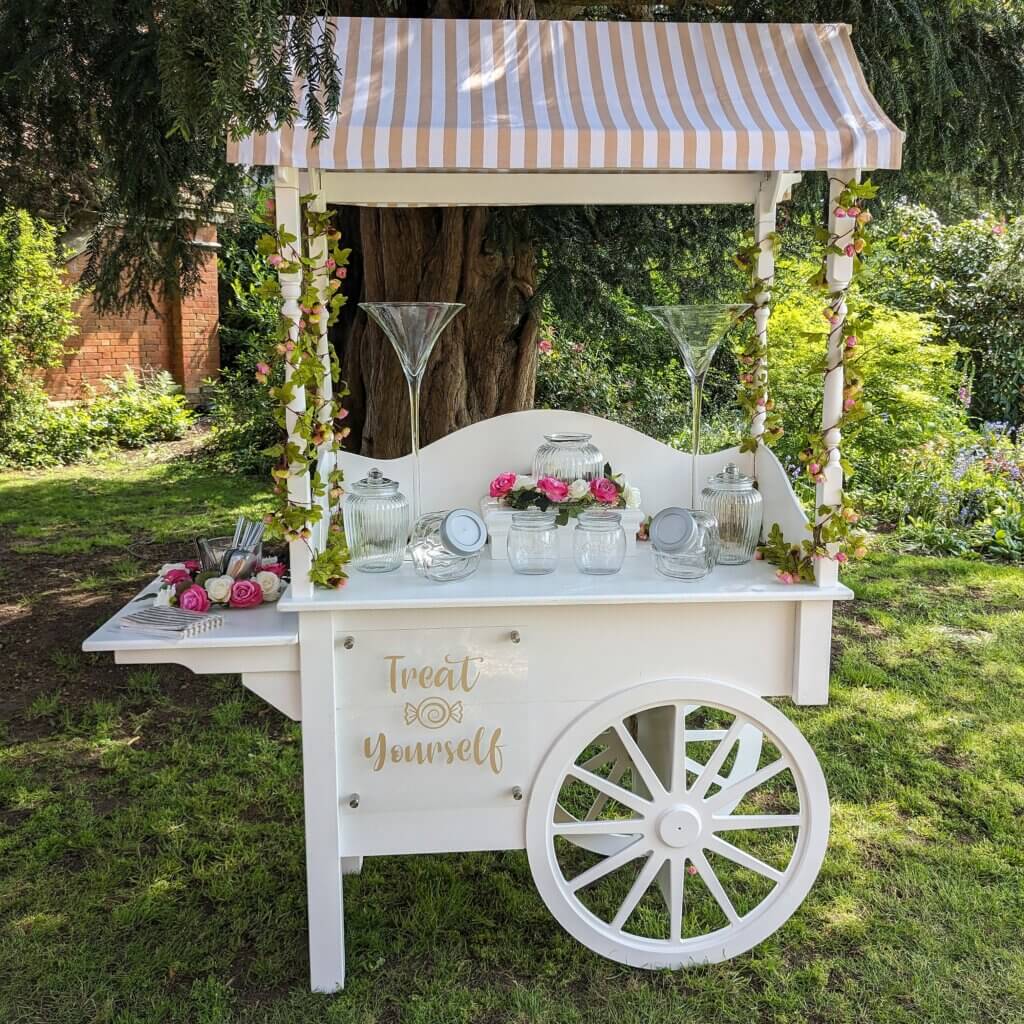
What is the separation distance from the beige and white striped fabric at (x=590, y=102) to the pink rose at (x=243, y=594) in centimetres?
90

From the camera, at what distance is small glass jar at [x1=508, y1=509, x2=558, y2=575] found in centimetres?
226

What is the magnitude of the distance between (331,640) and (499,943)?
0.87 m

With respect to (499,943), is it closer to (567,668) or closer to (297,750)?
(567,668)

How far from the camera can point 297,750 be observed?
3.47 meters

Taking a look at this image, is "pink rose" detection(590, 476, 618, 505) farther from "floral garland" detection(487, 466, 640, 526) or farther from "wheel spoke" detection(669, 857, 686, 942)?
"wheel spoke" detection(669, 857, 686, 942)

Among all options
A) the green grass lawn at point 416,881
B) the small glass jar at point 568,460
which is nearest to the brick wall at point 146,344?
the green grass lawn at point 416,881

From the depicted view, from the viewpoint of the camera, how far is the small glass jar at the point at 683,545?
7.33 feet

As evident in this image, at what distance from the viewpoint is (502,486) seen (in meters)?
2.53

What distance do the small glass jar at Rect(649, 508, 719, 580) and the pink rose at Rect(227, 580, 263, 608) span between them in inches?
35.5

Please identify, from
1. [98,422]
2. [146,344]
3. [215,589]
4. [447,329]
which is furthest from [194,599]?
[146,344]

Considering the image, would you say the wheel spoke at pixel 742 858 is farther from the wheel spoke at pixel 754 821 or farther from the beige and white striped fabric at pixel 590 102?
the beige and white striped fabric at pixel 590 102

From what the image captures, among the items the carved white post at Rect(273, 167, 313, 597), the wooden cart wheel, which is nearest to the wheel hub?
the wooden cart wheel

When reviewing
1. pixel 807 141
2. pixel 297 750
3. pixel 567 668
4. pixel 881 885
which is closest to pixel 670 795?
pixel 567 668

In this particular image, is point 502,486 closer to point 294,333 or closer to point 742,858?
point 294,333
